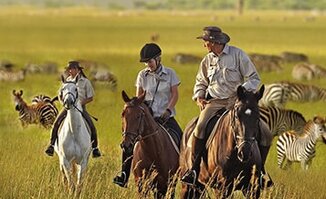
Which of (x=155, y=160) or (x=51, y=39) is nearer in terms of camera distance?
(x=155, y=160)

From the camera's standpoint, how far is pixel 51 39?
245ft

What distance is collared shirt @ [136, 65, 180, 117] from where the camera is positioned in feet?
38.2

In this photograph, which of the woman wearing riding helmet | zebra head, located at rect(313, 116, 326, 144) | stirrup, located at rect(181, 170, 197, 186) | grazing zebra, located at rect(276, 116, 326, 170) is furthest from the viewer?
zebra head, located at rect(313, 116, 326, 144)

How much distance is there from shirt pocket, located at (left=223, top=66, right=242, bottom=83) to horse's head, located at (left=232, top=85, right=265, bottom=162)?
→ 2.56 feet

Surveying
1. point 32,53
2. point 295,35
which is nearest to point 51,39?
point 32,53

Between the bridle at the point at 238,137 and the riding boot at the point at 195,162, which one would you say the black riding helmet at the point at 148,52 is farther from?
the bridle at the point at 238,137

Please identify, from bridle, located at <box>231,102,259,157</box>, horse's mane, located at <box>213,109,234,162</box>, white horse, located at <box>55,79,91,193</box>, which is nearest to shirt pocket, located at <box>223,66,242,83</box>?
horse's mane, located at <box>213,109,234,162</box>

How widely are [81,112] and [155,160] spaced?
2.18 meters

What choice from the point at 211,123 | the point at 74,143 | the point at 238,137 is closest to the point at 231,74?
the point at 211,123

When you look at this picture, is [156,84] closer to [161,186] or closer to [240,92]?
[161,186]

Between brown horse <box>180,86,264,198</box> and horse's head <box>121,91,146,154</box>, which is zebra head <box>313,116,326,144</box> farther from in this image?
horse's head <box>121,91,146,154</box>

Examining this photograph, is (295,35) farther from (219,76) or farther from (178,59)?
(219,76)

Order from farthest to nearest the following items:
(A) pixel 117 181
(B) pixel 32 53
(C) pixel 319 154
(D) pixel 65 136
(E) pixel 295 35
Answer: (E) pixel 295 35 < (B) pixel 32 53 < (C) pixel 319 154 < (D) pixel 65 136 < (A) pixel 117 181

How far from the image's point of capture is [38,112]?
20.3 metres
